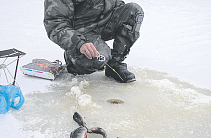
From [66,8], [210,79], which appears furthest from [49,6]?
[210,79]

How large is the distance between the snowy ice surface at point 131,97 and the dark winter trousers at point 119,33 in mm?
158

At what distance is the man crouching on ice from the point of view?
1618 mm

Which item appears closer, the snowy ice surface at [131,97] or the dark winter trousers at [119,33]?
the snowy ice surface at [131,97]

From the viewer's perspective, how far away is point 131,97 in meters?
1.66

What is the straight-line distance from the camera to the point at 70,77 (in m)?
1.99

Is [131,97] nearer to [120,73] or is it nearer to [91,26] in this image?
[120,73]

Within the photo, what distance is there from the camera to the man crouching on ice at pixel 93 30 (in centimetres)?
162

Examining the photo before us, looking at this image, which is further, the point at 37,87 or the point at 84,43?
the point at 37,87

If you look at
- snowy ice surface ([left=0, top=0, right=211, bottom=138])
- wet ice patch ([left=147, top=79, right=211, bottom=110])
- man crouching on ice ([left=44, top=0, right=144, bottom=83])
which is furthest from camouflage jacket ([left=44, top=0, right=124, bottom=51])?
wet ice patch ([left=147, top=79, right=211, bottom=110])

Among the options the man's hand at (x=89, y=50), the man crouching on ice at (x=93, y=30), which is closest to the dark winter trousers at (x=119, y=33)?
the man crouching on ice at (x=93, y=30)

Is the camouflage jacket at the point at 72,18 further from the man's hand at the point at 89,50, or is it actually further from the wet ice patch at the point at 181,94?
the wet ice patch at the point at 181,94

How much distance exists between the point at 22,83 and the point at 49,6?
24.7 inches

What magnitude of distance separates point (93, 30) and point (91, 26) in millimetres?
62

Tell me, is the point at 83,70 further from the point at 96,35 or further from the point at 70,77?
the point at 96,35
